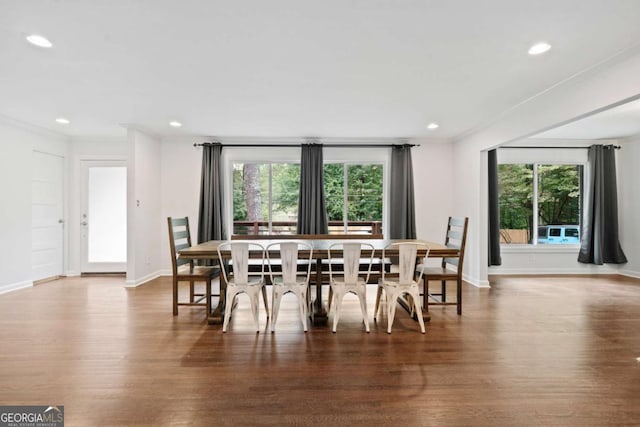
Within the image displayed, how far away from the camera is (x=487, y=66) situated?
9.01 feet

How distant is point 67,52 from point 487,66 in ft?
11.5

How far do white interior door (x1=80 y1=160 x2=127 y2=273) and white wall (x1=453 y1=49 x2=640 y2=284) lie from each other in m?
5.97

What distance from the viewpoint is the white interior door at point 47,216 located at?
4887 millimetres

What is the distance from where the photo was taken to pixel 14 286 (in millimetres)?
4449

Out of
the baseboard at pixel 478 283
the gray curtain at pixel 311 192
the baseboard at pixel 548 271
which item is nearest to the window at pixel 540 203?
the baseboard at pixel 548 271

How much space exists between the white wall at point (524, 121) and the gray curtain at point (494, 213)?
0.39m

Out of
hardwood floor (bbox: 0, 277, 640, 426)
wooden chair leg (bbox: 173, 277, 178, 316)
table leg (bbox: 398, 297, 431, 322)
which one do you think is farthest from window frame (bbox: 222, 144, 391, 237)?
hardwood floor (bbox: 0, 277, 640, 426)

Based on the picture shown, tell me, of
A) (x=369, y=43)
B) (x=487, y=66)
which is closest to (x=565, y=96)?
(x=487, y=66)

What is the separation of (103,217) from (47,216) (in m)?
0.76

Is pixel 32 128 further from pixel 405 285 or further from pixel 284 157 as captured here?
pixel 405 285

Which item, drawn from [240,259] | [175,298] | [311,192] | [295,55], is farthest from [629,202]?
[175,298]

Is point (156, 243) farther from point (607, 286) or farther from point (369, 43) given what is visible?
point (607, 286)

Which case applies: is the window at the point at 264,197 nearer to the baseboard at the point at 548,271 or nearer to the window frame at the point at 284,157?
the window frame at the point at 284,157

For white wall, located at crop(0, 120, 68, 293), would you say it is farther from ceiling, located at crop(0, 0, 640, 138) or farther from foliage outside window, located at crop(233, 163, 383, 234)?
foliage outside window, located at crop(233, 163, 383, 234)
